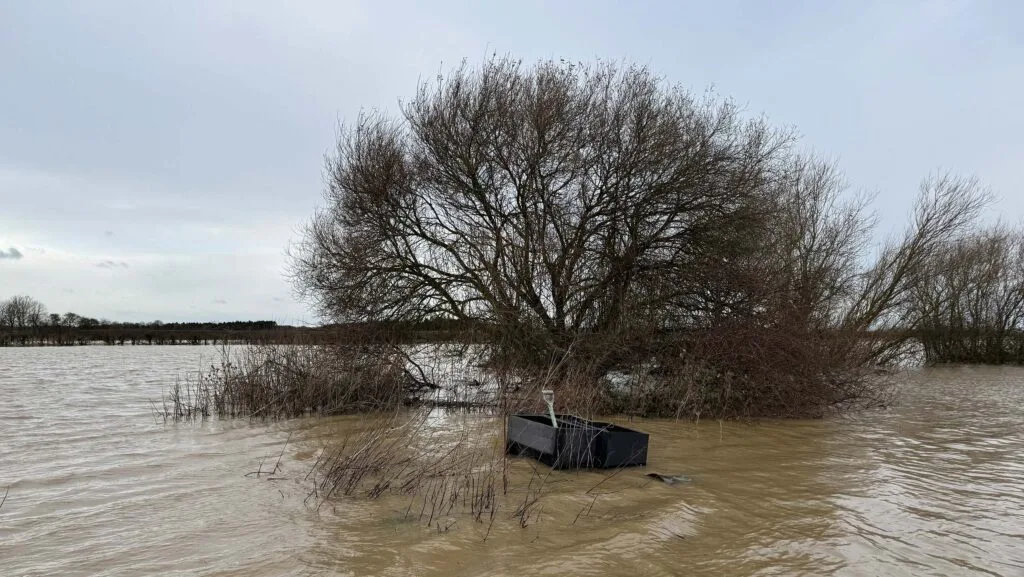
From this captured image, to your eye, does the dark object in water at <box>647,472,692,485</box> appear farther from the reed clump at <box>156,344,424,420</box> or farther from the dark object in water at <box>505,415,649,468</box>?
the reed clump at <box>156,344,424,420</box>

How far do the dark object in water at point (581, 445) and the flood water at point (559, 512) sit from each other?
0.20 metres

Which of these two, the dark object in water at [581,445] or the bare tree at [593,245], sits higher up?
the bare tree at [593,245]

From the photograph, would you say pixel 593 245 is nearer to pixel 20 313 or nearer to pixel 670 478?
pixel 670 478

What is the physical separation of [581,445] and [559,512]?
5.81 feet

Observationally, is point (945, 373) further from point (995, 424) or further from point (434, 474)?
point (434, 474)

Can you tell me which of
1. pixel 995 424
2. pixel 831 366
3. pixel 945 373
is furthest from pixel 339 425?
pixel 945 373

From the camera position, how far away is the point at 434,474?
24.2ft

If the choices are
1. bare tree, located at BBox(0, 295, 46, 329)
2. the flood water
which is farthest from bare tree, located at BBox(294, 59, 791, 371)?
bare tree, located at BBox(0, 295, 46, 329)

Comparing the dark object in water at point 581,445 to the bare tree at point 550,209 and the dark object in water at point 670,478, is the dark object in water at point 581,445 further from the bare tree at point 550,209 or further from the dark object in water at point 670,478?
the bare tree at point 550,209

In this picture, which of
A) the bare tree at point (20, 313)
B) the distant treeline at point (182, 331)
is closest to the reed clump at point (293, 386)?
the distant treeline at point (182, 331)

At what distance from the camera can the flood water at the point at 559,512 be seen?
5.11 meters

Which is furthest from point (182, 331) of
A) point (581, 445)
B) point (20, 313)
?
point (581, 445)

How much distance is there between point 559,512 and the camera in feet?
21.1

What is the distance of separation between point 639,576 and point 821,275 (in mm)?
16331
